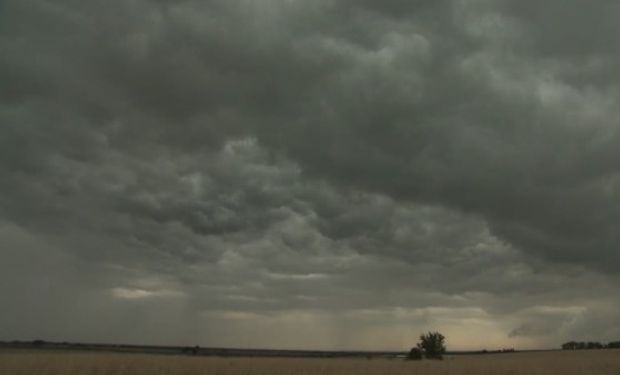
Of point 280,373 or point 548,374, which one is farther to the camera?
point 548,374

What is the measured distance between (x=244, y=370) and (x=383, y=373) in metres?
7.11

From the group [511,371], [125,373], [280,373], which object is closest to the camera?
[125,373]

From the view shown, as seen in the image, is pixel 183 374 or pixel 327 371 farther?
pixel 327 371

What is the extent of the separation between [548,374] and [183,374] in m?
19.8

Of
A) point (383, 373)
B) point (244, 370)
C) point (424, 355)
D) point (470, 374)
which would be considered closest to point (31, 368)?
point (244, 370)

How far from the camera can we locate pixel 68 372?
22.7 metres

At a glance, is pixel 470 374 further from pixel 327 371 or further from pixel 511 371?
pixel 327 371

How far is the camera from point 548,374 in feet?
104

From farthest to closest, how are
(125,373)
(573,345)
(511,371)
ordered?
(573,345)
(511,371)
(125,373)

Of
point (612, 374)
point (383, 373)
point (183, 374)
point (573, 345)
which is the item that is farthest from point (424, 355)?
point (573, 345)

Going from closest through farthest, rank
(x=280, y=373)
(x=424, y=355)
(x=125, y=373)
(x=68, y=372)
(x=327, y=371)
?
(x=68, y=372) → (x=125, y=373) → (x=280, y=373) → (x=327, y=371) → (x=424, y=355)

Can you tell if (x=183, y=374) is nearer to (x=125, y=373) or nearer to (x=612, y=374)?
(x=125, y=373)

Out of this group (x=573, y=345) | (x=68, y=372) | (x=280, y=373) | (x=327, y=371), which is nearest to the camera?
(x=68, y=372)

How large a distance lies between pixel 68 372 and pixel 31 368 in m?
1.76
